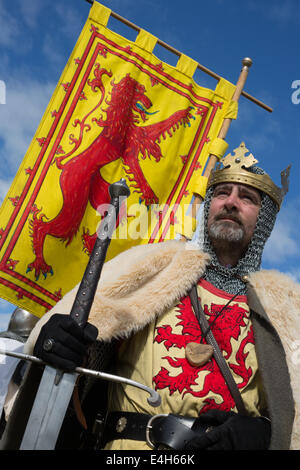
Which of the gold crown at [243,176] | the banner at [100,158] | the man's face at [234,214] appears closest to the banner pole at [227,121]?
the banner at [100,158]

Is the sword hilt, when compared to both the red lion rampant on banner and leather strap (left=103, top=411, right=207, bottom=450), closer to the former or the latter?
leather strap (left=103, top=411, right=207, bottom=450)

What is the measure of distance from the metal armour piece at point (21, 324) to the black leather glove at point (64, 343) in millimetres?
3851

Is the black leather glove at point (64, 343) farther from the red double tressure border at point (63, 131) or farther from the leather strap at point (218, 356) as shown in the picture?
the red double tressure border at point (63, 131)

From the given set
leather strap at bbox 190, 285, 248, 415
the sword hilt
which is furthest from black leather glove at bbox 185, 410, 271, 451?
the sword hilt

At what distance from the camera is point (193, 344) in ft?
8.63

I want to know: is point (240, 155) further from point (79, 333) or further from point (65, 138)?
point (79, 333)

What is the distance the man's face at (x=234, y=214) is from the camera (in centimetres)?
333

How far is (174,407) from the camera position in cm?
244

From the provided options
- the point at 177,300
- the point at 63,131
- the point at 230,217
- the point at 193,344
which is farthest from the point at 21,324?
the point at 193,344

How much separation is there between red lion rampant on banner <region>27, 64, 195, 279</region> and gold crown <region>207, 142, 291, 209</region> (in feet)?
3.93

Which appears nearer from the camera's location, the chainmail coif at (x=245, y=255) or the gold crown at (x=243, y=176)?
the chainmail coif at (x=245, y=255)

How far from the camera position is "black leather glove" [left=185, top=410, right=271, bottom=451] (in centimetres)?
218

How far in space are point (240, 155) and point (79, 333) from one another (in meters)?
2.49
